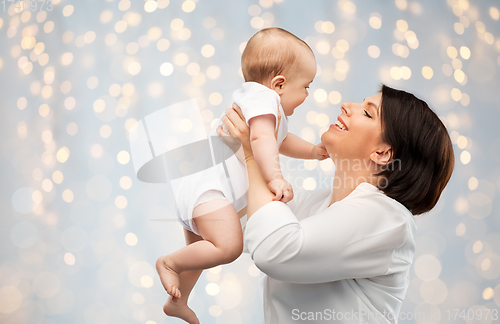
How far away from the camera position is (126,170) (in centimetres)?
191

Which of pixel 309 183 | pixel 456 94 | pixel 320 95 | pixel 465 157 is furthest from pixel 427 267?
pixel 320 95

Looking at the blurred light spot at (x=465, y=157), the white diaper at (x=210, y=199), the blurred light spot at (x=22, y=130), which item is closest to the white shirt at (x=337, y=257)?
the white diaper at (x=210, y=199)

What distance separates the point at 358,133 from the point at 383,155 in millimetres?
86

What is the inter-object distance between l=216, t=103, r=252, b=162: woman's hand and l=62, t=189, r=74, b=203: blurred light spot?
1150 millimetres

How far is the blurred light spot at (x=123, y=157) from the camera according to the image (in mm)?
1894

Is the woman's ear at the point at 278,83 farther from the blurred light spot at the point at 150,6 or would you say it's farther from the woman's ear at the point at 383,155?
the blurred light spot at the point at 150,6

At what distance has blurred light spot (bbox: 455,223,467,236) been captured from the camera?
194 cm

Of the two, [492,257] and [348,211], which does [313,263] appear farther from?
[492,257]

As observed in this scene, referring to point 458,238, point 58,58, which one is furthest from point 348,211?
point 58,58

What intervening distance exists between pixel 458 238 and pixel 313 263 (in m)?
1.42

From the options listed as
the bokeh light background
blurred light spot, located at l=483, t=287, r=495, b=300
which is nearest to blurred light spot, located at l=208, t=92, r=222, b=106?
the bokeh light background

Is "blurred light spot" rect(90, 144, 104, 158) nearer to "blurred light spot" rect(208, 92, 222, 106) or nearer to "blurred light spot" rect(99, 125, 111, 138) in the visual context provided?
"blurred light spot" rect(99, 125, 111, 138)

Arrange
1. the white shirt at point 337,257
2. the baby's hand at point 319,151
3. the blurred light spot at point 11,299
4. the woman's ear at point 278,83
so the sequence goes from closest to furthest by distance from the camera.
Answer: the white shirt at point 337,257, the woman's ear at point 278,83, the baby's hand at point 319,151, the blurred light spot at point 11,299

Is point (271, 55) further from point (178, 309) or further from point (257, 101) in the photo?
point (178, 309)
